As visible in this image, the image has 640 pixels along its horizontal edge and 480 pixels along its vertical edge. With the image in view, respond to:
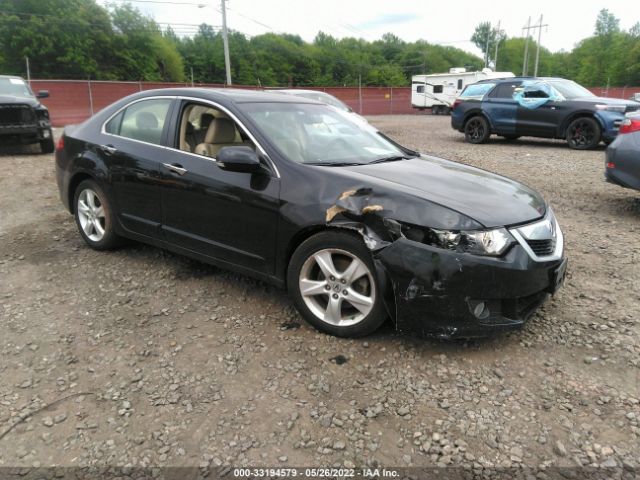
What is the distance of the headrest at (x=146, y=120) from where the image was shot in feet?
13.6

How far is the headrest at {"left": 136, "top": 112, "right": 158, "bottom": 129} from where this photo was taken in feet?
13.6

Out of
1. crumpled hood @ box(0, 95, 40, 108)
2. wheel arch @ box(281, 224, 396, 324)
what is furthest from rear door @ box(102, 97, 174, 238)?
crumpled hood @ box(0, 95, 40, 108)

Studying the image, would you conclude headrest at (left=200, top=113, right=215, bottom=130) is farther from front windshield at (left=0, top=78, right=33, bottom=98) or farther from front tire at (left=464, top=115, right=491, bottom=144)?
front tire at (left=464, top=115, right=491, bottom=144)

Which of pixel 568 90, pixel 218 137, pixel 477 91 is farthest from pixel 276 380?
pixel 477 91

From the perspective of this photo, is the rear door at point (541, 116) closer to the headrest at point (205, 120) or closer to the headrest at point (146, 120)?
the headrest at point (205, 120)

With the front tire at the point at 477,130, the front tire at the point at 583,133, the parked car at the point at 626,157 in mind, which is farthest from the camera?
the front tire at the point at 477,130

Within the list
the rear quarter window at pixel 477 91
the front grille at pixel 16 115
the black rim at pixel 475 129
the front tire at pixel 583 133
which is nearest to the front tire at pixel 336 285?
the front grille at pixel 16 115

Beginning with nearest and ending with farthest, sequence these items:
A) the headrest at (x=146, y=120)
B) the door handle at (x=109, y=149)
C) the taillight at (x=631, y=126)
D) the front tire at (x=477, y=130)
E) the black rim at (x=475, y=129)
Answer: the headrest at (x=146, y=120)
the door handle at (x=109, y=149)
the taillight at (x=631, y=126)
the front tire at (x=477, y=130)
the black rim at (x=475, y=129)

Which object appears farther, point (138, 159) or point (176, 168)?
point (138, 159)

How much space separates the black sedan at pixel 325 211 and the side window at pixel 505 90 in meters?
9.37

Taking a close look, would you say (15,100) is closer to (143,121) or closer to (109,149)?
(109,149)

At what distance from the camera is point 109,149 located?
173 inches

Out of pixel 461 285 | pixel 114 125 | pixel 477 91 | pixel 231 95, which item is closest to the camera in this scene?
pixel 461 285

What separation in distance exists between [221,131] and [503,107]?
10336 mm
